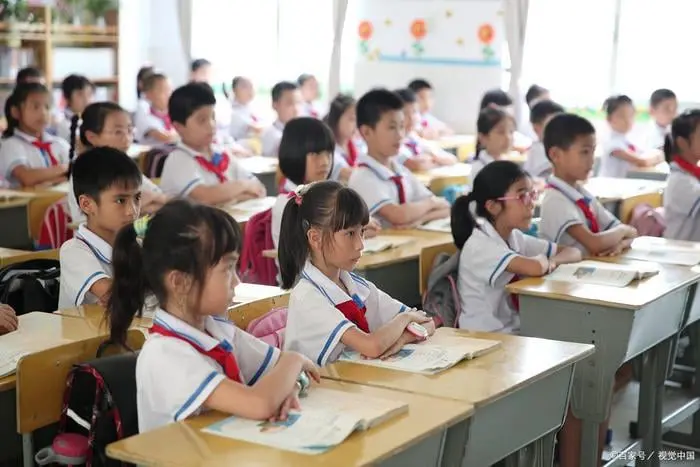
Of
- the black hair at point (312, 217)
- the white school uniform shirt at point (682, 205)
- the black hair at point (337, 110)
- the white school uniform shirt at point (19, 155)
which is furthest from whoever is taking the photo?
the black hair at point (337, 110)

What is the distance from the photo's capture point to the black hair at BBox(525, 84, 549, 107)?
7992mm

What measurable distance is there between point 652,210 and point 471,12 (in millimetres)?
4210

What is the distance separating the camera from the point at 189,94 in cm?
488

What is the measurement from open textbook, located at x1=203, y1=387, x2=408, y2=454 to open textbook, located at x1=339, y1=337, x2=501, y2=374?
0.28m

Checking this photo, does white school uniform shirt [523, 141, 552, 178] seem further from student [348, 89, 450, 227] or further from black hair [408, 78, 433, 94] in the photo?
student [348, 89, 450, 227]

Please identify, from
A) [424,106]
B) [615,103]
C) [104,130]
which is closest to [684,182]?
[615,103]

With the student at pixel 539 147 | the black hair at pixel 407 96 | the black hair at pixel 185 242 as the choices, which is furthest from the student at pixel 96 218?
the black hair at pixel 407 96

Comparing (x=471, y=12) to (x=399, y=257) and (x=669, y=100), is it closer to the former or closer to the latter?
(x=669, y=100)

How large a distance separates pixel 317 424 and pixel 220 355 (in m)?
0.30

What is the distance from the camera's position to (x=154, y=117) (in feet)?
26.9

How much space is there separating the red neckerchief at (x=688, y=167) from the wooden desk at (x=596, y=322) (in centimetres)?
170

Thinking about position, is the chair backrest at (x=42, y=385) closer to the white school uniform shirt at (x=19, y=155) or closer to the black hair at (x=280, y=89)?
the white school uniform shirt at (x=19, y=155)

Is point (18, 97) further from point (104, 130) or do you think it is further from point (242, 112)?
point (242, 112)

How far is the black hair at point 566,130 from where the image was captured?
156 inches
